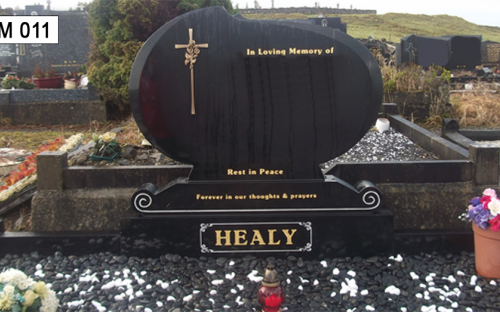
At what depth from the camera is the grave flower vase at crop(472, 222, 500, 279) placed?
142 inches

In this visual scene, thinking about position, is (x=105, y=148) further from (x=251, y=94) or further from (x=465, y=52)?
(x=465, y=52)

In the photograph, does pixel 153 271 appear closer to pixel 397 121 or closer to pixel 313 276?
pixel 313 276

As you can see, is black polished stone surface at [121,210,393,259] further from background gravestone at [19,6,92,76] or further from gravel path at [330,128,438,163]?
background gravestone at [19,6,92,76]

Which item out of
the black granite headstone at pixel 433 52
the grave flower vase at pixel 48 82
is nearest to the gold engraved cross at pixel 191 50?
the grave flower vase at pixel 48 82

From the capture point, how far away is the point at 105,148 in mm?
4984

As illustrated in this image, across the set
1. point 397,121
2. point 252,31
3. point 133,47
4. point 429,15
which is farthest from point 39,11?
point 429,15

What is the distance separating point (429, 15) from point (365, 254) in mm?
46539

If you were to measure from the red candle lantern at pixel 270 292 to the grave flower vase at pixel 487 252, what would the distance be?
1.79 m

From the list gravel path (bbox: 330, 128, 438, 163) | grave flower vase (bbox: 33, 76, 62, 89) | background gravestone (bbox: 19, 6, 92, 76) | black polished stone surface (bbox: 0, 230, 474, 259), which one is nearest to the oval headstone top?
black polished stone surface (bbox: 0, 230, 474, 259)

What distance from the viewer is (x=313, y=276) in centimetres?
370

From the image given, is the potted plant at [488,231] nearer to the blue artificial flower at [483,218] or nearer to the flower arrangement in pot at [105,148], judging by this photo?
the blue artificial flower at [483,218]

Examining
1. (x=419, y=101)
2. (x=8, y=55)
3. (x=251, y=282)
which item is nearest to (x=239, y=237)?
(x=251, y=282)

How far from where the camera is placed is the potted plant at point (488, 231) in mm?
3553

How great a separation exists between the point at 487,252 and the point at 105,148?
3.66 metres
